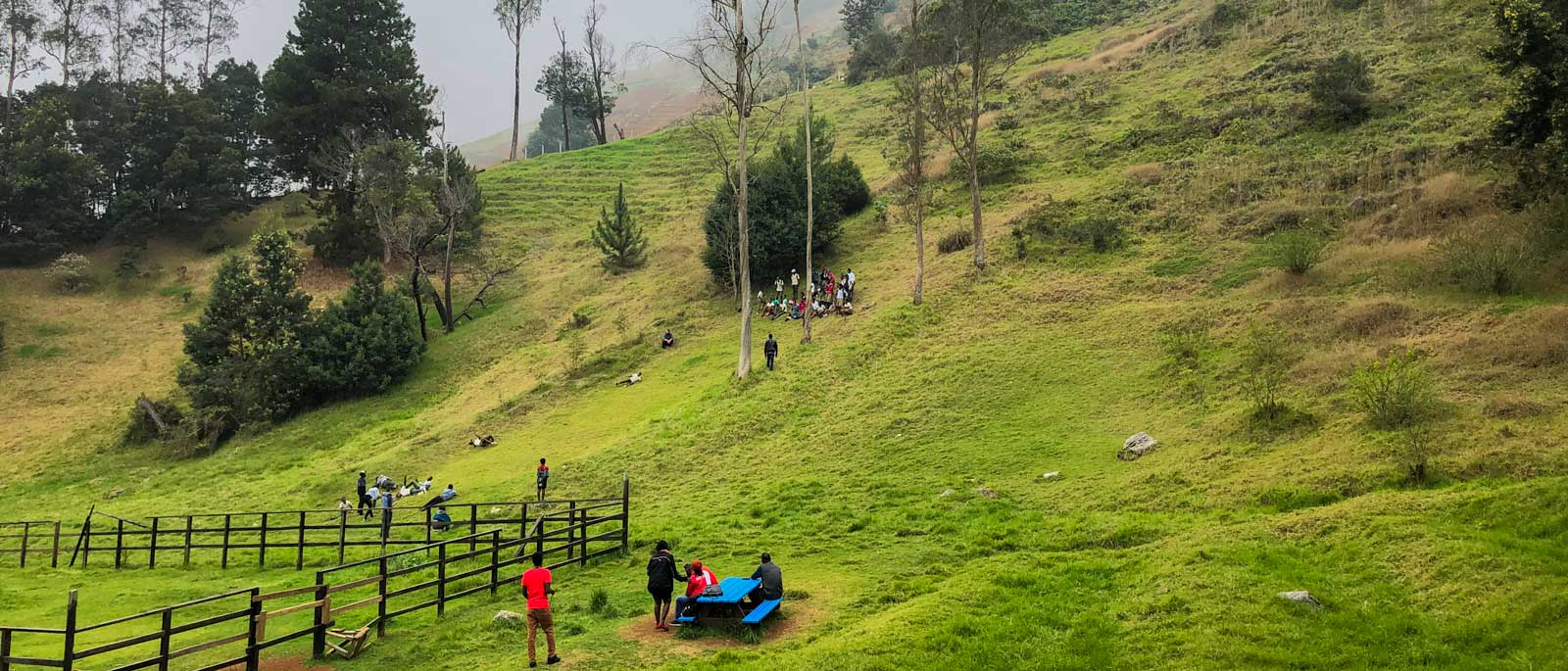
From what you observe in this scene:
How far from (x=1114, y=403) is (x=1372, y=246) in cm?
1213

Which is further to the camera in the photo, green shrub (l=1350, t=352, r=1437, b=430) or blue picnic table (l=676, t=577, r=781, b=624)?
green shrub (l=1350, t=352, r=1437, b=430)

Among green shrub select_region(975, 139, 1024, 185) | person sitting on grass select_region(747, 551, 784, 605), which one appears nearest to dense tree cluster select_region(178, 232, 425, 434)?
green shrub select_region(975, 139, 1024, 185)

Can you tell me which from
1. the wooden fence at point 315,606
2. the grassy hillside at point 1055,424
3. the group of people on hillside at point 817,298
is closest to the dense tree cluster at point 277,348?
the grassy hillside at point 1055,424

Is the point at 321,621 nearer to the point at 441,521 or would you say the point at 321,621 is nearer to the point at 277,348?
the point at 441,521

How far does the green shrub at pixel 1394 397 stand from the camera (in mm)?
16922

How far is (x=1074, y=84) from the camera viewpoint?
Result: 62.8 meters

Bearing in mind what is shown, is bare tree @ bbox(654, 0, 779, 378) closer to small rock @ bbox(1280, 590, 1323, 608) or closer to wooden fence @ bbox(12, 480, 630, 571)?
wooden fence @ bbox(12, 480, 630, 571)

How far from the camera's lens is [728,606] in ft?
42.6

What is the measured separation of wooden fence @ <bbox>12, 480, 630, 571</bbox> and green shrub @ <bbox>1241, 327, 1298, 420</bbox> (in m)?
14.3

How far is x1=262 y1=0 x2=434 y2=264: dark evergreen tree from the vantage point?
55.2 m

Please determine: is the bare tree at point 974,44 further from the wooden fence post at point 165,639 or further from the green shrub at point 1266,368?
the wooden fence post at point 165,639

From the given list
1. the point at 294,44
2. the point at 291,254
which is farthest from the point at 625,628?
the point at 294,44

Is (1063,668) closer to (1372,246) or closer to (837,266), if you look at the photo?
(1372,246)

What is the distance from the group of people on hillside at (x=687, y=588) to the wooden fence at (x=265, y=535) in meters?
6.34
